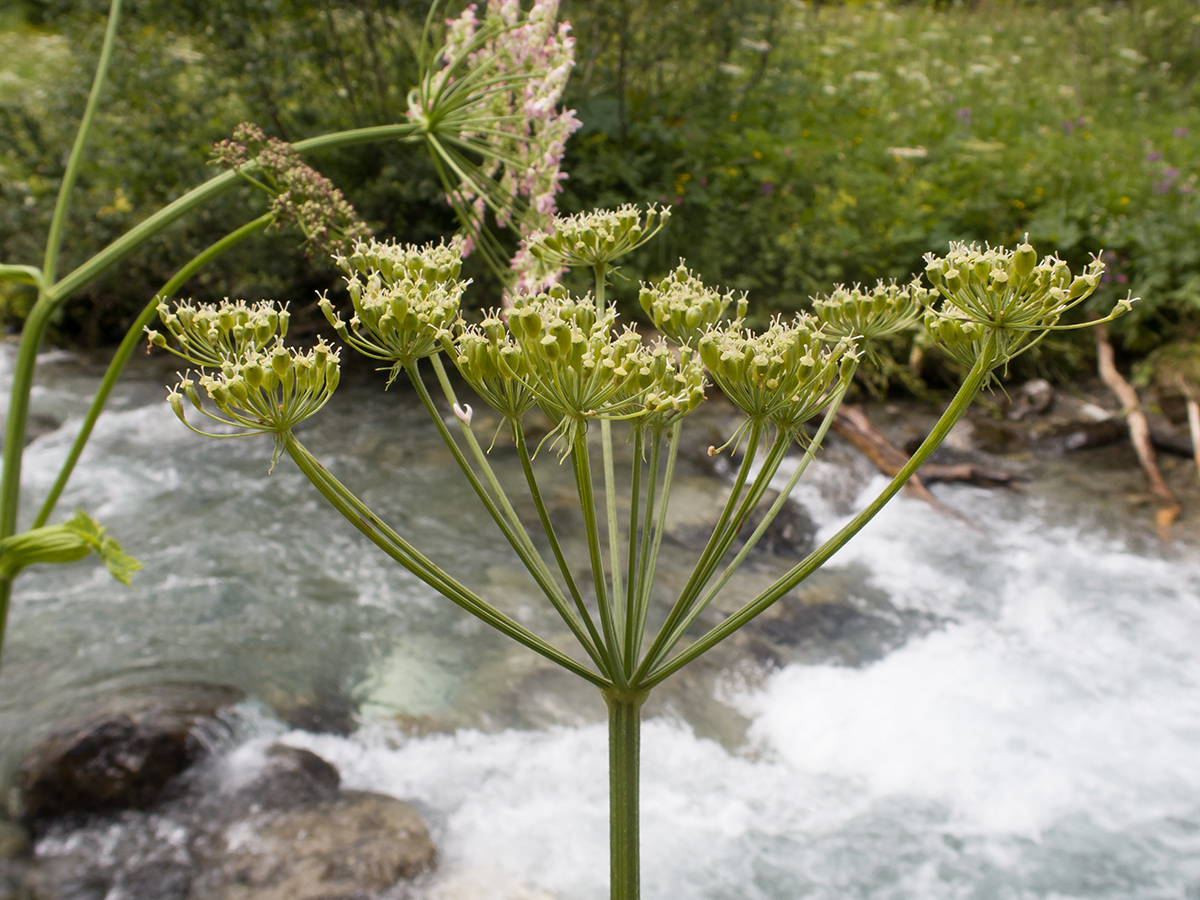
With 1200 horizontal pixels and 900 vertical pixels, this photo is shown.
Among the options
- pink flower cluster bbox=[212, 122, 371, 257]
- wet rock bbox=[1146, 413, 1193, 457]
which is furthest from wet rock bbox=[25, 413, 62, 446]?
wet rock bbox=[1146, 413, 1193, 457]

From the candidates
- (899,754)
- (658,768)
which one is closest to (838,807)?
→ (899,754)

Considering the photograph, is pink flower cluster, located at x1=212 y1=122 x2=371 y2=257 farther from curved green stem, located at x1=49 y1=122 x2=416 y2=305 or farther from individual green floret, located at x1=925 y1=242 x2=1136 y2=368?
individual green floret, located at x1=925 y1=242 x2=1136 y2=368

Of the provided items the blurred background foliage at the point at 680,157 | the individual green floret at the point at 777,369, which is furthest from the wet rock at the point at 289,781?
the blurred background foliage at the point at 680,157

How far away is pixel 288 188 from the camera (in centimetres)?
188

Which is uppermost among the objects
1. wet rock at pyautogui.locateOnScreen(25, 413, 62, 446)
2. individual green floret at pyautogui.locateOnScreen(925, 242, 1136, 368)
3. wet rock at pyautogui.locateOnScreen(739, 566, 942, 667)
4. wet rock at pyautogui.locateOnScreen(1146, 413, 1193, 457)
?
individual green floret at pyautogui.locateOnScreen(925, 242, 1136, 368)


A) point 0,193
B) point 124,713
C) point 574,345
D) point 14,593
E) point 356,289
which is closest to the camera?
point 574,345

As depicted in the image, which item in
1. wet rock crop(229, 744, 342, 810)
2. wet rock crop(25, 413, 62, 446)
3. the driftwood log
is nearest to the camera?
wet rock crop(229, 744, 342, 810)

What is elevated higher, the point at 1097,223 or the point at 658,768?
the point at 1097,223

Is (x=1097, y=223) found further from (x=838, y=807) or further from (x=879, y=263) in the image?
(x=838, y=807)

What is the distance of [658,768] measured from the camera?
4.74 meters

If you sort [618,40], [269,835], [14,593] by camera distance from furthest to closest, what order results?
[618,40] < [14,593] < [269,835]

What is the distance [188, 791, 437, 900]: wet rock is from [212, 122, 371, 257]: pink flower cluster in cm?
299

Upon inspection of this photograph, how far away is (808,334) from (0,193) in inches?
440

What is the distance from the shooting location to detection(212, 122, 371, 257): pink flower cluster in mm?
1815
